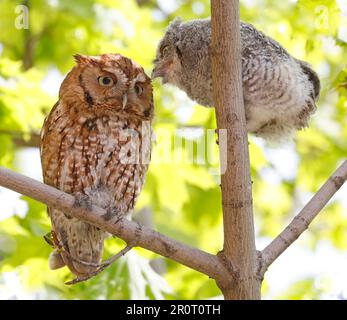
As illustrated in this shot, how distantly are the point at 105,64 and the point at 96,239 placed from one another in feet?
3.16

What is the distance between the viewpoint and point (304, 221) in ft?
11.3

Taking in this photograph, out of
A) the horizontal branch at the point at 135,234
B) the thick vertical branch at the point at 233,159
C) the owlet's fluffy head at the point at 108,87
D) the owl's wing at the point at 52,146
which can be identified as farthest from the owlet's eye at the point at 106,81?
the horizontal branch at the point at 135,234

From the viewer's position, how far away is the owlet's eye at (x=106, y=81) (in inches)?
160

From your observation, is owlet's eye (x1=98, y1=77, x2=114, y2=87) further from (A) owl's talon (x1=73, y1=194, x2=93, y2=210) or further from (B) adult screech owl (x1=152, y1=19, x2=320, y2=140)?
(A) owl's talon (x1=73, y1=194, x2=93, y2=210)

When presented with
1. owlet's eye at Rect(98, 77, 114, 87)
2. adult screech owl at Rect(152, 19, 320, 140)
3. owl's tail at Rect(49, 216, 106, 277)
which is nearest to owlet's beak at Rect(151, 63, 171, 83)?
adult screech owl at Rect(152, 19, 320, 140)

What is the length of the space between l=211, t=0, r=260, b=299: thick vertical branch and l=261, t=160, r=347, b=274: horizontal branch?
11 centimetres

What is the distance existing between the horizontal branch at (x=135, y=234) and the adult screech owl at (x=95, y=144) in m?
0.72

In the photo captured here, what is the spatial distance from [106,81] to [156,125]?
63.8 inches

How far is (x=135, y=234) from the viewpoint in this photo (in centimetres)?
314

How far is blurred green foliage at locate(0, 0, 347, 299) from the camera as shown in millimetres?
4777

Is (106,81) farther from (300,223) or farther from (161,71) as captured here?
(300,223)

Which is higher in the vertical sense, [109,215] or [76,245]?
[76,245]
